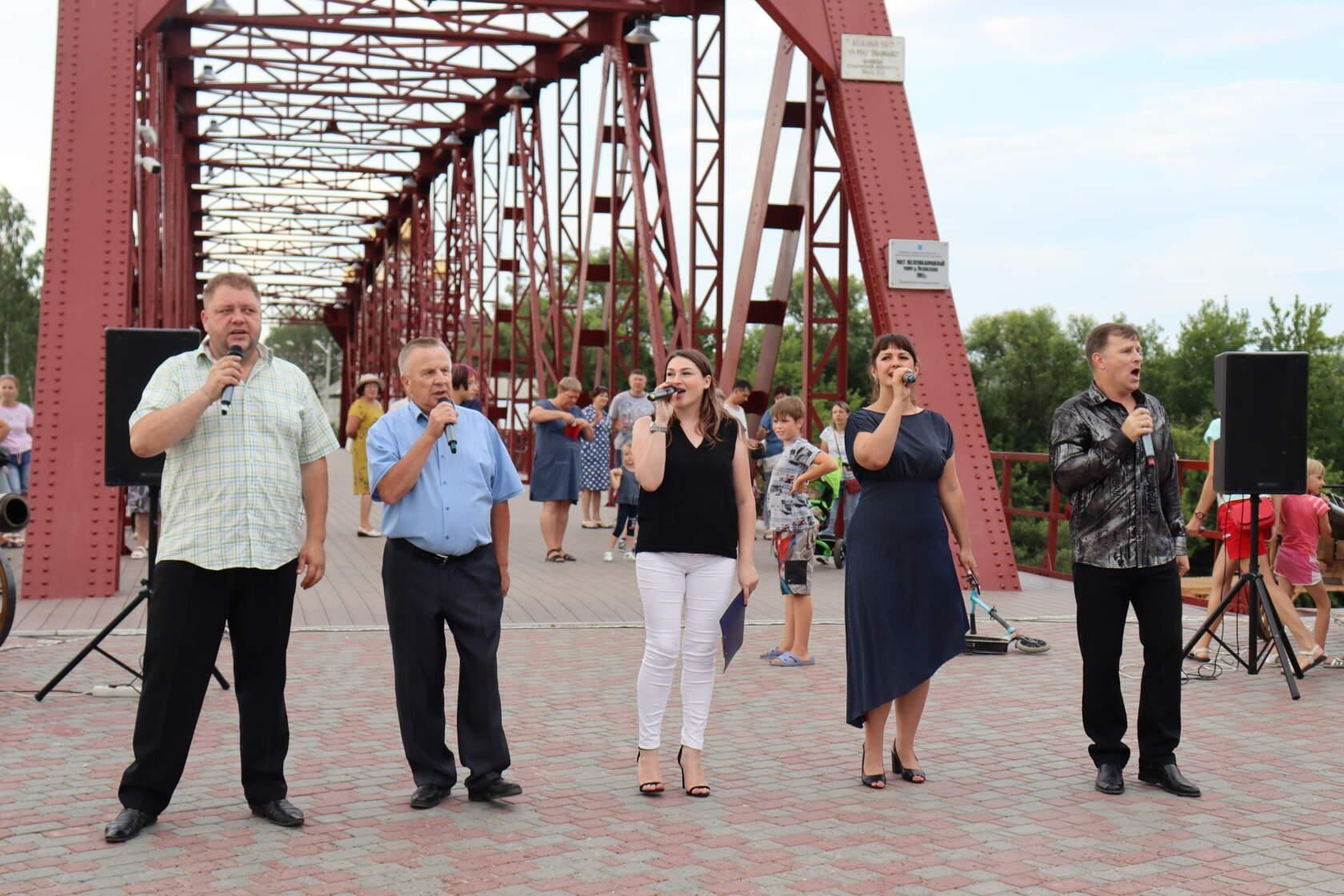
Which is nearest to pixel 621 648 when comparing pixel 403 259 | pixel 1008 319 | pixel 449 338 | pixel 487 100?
pixel 487 100

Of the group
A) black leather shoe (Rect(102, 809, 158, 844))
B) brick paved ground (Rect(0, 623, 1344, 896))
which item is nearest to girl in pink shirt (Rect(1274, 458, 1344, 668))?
brick paved ground (Rect(0, 623, 1344, 896))

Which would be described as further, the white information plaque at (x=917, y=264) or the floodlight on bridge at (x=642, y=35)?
the floodlight on bridge at (x=642, y=35)

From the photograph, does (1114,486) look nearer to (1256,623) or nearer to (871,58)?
(1256,623)

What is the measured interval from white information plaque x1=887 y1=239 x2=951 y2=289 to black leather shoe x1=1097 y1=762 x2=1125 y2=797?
7.01m

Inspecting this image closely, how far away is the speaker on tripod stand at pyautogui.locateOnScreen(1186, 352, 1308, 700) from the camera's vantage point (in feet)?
28.1

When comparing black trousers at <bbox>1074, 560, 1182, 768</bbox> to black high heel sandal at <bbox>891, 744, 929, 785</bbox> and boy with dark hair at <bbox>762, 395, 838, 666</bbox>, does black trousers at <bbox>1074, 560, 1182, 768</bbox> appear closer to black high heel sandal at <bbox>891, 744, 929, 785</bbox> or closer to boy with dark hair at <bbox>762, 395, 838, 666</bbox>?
black high heel sandal at <bbox>891, 744, 929, 785</bbox>

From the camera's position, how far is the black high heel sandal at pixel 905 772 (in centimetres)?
605

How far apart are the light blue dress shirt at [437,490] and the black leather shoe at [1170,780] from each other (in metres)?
2.59

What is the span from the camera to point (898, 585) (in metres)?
6.01

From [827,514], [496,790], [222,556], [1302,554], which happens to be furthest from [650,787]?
[827,514]

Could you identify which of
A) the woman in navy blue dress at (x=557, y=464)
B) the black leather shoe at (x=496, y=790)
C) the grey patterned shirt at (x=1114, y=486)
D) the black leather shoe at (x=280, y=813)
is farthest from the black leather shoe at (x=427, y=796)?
the woman in navy blue dress at (x=557, y=464)

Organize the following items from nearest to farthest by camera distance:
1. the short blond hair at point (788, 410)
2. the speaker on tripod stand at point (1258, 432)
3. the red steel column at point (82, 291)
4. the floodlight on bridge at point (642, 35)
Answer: the speaker on tripod stand at point (1258, 432), the short blond hair at point (788, 410), the red steel column at point (82, 291), the floodlight on bridge at point (642, 35)

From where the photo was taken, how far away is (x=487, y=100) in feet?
97.9

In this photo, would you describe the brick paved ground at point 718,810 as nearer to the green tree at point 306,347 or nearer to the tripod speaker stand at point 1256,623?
the tripod speaker stand at point 1256,623
